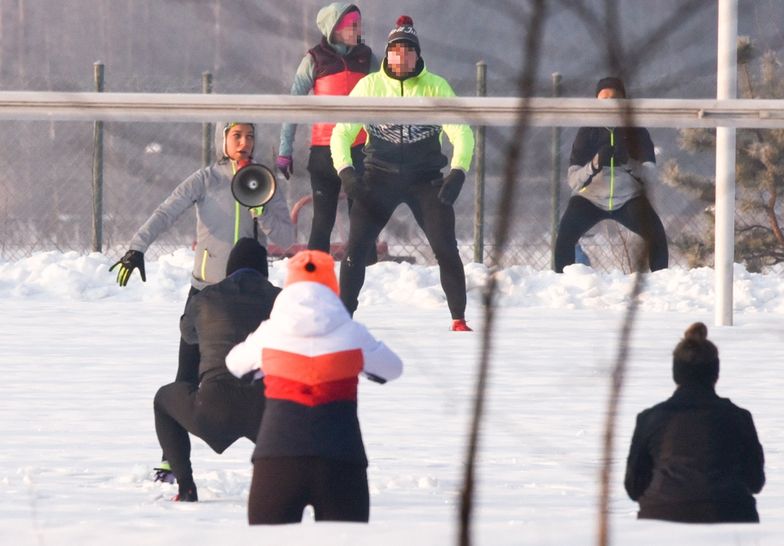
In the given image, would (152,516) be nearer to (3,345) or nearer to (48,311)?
(3,345)

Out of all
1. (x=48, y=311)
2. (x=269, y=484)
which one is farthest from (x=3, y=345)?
(x=269, y=484)

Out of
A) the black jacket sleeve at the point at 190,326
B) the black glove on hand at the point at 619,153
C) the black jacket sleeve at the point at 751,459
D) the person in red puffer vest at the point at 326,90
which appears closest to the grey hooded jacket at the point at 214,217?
the black jacket sleeve at the point at 190,326

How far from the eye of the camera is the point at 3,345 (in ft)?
27.0

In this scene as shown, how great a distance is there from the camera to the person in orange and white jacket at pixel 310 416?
336cm

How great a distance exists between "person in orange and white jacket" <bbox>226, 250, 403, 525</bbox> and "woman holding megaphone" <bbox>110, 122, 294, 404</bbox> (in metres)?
2.08

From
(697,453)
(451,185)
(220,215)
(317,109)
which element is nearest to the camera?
(697,453)

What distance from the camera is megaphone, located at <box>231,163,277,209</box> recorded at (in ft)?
17.3

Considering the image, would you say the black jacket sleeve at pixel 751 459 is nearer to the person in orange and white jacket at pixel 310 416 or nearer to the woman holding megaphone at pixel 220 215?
the person in orange and white jacket at pixel 310 416

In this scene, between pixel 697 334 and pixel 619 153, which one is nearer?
pixel 697 334

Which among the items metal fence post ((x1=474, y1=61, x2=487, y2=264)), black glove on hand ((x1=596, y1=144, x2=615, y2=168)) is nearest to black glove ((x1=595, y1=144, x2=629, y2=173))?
black glove on hand ((x1=596, y1=144, x2=615, y2=168))

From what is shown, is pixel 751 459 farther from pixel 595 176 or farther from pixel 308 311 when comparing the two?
pixel 595 176

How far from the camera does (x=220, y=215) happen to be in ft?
18.4

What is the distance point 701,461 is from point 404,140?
467 cm

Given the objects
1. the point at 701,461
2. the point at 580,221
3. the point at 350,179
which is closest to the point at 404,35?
the point at 350,179
